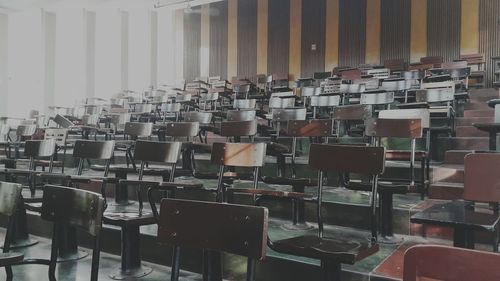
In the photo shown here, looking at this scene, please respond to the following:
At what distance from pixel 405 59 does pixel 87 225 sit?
978cm

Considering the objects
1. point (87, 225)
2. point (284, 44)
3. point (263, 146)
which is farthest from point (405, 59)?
point (87, 225)

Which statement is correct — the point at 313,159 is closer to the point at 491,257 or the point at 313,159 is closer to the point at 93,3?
the point at 491,257

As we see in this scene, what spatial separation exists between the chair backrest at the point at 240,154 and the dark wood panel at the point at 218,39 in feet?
33.0

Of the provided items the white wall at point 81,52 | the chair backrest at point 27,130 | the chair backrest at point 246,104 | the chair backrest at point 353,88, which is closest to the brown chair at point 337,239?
the chair backrest at point 246,104

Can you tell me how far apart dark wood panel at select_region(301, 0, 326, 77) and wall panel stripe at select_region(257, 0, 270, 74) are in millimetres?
1173

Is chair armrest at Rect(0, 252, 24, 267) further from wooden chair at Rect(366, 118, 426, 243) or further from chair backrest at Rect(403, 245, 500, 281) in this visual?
wooden chair at Rect(366, 118, 426, 243)

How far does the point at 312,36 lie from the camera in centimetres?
1155

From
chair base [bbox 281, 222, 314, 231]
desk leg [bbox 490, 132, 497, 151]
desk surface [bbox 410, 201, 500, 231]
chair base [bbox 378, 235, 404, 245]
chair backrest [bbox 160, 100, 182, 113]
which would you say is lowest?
chair base [bbox 378, 235, 404, 245]

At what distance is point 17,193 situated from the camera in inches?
84.4

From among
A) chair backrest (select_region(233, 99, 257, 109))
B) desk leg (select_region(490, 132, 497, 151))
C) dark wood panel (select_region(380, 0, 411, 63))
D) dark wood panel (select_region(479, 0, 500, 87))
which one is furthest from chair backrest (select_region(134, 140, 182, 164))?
dark wood panel (select_region(380, 0, 411, 63))

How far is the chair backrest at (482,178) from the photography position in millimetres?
1915

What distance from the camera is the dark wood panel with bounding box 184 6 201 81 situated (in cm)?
1352

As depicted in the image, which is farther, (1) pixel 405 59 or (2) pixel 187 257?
(1) pixel 405 59

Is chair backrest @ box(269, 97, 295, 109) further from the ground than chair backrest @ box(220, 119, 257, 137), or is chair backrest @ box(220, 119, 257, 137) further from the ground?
chair backrest @ box(269, 97, 295, 109)
